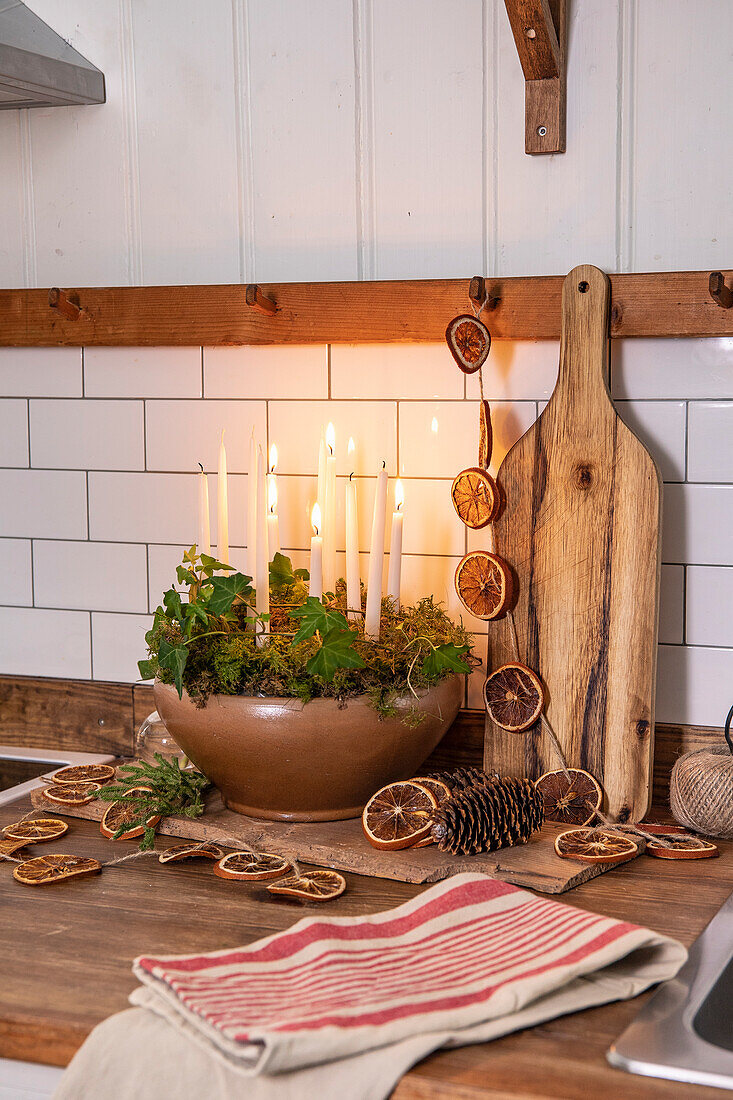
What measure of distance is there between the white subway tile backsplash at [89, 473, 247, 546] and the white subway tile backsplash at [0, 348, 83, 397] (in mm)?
121

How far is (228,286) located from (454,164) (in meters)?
0.29

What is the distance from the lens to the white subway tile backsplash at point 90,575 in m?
1.39

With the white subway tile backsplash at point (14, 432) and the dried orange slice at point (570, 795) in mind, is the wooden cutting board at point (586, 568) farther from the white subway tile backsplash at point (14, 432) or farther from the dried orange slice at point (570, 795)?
the white subway tile backsplash at point (14, 432)

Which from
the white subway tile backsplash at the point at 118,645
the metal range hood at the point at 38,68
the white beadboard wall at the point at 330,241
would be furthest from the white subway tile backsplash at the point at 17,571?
the metal range hood at the point at 38,68

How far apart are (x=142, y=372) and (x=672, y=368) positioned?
63 cm

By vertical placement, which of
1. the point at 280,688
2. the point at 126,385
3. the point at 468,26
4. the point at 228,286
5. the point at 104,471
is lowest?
the point at 280,688

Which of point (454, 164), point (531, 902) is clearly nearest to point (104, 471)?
point (454, 164)

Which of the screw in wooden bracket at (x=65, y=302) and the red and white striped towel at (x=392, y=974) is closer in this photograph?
the red and white striped towel at (x=392, y=974)

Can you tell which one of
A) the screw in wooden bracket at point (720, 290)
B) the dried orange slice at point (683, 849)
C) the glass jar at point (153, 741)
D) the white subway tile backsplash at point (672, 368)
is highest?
the screw in wooden bracket at point (720, 290)

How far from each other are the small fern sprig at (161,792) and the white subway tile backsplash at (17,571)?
0.38 metres

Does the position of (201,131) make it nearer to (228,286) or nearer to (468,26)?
(228,286)

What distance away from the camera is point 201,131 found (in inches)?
51.4

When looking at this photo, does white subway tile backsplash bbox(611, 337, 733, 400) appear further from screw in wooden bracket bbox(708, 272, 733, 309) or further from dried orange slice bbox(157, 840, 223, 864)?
dried orange slice bbox(157, 840, 223, 864)

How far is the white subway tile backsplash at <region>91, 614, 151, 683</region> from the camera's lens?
1.40 metres
